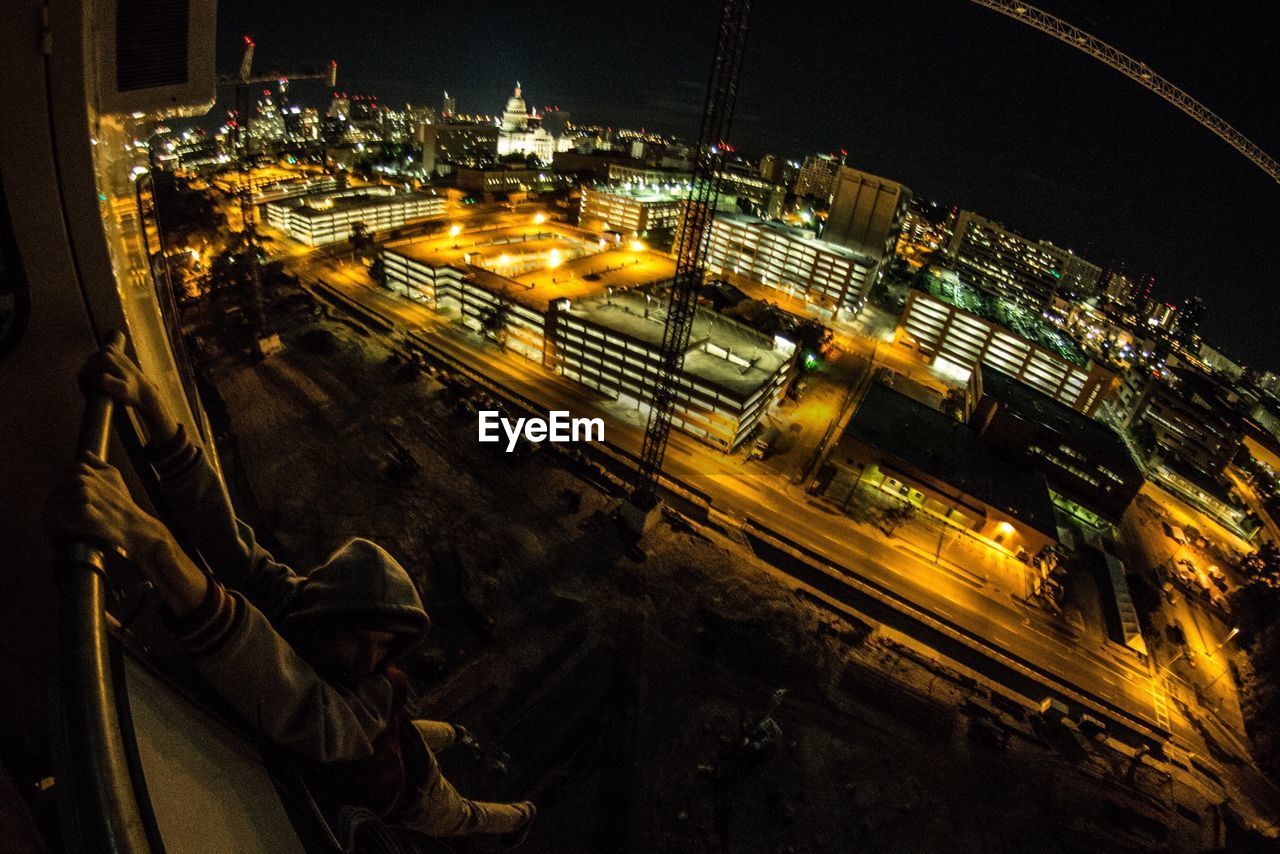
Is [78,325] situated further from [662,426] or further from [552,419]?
[552,419]

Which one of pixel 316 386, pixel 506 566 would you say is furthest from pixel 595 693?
pixel 316 386

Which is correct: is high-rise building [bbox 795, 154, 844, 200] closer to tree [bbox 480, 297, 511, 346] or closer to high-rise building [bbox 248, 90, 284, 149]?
tree [bbox 480, 297, 511, 346]

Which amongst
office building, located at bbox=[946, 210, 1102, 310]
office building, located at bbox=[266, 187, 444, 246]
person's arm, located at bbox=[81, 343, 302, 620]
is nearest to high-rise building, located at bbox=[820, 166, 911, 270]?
office building, located at bbox=[266, 187, 444, 246]

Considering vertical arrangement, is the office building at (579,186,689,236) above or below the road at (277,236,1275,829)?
above

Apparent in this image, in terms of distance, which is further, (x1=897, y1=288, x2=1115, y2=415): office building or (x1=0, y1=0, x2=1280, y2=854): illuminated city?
(x1=897, y1=288, x2=1115, y2=415): office building

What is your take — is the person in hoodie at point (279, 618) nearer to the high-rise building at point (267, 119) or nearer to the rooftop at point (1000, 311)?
the rooftop at point (1000, 311)

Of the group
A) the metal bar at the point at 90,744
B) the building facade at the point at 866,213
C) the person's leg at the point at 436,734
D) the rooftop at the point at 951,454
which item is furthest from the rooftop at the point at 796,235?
the metal bar at the point at 90,744
